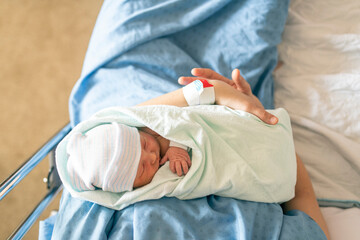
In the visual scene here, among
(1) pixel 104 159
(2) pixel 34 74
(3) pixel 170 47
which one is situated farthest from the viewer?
(2) pixel 34 74

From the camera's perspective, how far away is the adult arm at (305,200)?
881mm

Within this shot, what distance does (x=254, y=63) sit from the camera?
1101 mm

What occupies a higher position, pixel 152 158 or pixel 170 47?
pixel 170 47

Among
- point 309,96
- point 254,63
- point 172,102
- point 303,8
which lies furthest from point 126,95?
point 303,8

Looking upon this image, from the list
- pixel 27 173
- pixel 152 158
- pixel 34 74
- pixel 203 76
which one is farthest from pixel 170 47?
pixel 34 74

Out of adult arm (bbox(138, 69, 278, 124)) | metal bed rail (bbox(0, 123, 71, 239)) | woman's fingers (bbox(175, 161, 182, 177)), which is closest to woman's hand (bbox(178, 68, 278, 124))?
adult arm (bbox(138, 69, 278, 124))

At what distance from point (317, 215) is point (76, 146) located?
2.17 feet

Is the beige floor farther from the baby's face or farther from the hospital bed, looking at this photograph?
the baby's face

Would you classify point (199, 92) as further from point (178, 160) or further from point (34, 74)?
point (34, 74)

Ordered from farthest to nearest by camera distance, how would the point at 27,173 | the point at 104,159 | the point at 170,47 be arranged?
the point at 170,47, the point at 27,173, the point at 104,159

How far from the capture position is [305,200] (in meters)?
0.92

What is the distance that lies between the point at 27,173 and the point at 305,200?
78 centimetres

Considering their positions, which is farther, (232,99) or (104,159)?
(232,99)

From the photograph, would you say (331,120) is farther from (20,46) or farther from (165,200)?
(20,46)
